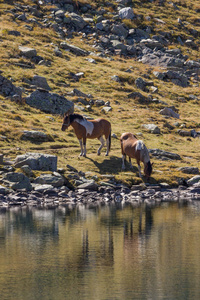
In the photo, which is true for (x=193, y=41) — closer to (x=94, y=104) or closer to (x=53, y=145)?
(x=94, y=104)

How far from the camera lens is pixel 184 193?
1293 inches

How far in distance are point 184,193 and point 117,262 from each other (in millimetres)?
16339

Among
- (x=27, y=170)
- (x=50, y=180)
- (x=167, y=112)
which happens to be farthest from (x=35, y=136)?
(x=167, y=112)

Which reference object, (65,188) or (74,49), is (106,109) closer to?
(74,49)

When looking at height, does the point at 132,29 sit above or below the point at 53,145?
above

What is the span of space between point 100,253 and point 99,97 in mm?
39345

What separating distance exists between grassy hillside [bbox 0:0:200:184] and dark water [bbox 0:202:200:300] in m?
9.17

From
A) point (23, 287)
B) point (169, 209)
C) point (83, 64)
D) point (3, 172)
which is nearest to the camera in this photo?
point (23, 287)

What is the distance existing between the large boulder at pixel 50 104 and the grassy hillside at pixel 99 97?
3.15ft

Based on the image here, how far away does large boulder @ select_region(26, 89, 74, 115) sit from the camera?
47.9 m

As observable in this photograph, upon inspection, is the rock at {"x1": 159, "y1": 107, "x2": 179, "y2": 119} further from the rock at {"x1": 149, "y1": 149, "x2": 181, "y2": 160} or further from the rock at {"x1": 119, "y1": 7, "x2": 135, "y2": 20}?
the rock at {"x1": 119, "y1": 7, "x2": 135, "y2": 20}

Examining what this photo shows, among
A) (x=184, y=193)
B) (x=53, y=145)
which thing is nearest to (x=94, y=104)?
(x=53, y=145)

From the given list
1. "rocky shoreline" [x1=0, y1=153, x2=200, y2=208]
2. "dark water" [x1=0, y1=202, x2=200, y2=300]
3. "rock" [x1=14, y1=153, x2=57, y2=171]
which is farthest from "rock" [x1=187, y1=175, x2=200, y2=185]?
"rock" [x1=14, y1=153, x2=57, y2=171]

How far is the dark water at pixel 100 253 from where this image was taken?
14.3m
